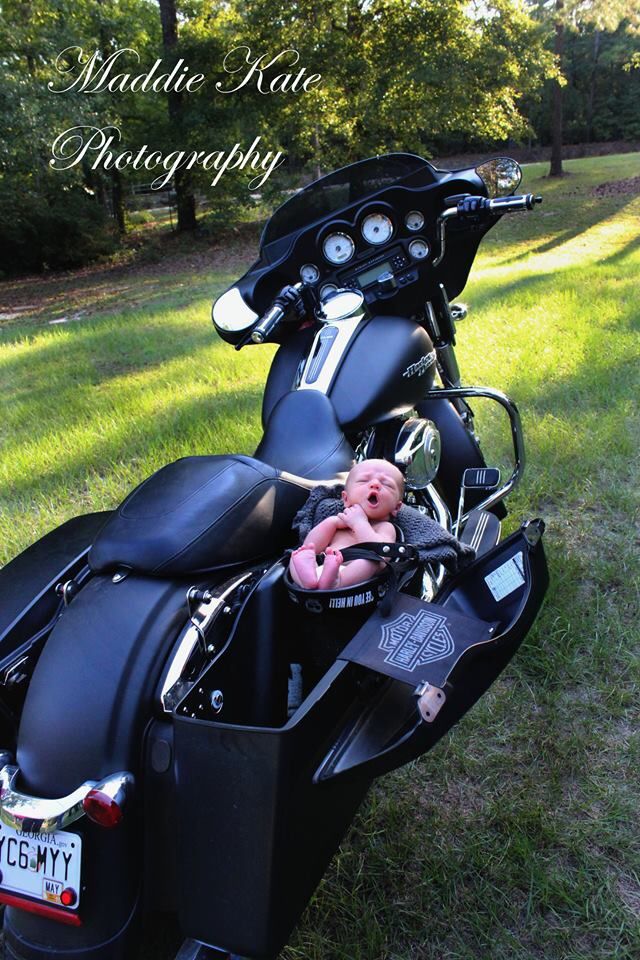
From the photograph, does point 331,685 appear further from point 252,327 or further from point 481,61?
point 481,61

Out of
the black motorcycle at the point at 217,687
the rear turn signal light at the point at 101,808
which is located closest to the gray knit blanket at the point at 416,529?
the black motorcycle at the point at 217,687

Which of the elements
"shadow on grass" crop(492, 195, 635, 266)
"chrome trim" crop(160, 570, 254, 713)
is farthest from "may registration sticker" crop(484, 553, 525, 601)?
"shadow on grass" crop(492, 195, 635, 266)

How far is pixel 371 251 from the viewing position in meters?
2.21

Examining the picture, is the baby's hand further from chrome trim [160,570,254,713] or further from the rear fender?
the rear fender

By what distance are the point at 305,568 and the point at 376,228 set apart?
1281mm

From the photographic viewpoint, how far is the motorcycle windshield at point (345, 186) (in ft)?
7.25

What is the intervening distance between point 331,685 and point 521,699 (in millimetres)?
1159

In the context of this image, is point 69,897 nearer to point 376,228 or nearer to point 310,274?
point 310,274

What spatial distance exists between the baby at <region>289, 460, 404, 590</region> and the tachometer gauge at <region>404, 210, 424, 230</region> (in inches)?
42.1

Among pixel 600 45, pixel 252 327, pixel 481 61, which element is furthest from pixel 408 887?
pixel 600 45

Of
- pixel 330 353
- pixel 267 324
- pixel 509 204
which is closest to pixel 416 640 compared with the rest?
pixel 330 353

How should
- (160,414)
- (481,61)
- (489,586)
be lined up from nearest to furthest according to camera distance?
(489,586) < (160,414) < (481,61)

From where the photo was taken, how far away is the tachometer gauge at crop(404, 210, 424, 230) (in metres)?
2.20

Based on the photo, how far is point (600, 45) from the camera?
3027 cm
